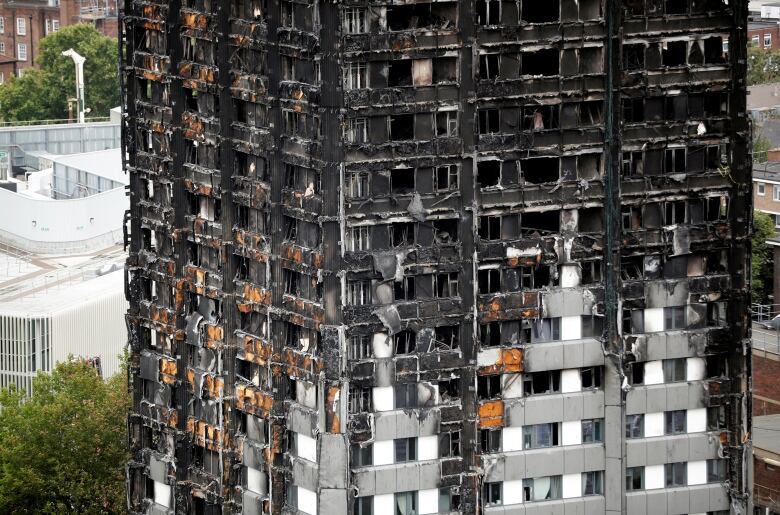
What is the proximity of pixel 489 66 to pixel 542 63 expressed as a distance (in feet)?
12.8

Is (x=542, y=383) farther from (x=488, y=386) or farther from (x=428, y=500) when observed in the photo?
(x=428, y=500)

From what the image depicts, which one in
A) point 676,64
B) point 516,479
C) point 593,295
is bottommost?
point 516,479

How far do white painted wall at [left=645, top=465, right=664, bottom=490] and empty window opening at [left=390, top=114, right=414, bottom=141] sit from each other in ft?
91.7

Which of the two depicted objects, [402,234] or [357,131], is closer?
[357,131]

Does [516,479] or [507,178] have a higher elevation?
[507,178]

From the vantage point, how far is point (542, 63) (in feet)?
598

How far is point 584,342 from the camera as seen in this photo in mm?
184625

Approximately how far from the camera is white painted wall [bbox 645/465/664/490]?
187 meters

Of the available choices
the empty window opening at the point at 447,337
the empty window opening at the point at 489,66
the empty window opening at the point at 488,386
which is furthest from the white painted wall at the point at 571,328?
the empty window opening at the point at 489,66

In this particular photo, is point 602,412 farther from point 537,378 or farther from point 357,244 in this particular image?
point 357,244

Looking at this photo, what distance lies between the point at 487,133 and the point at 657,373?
20.2 m

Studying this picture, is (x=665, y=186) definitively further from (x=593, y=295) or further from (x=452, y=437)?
(x=452, y=437)

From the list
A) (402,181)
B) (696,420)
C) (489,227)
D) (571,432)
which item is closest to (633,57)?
(489,227)

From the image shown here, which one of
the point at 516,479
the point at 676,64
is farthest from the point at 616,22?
the point at 516,479
